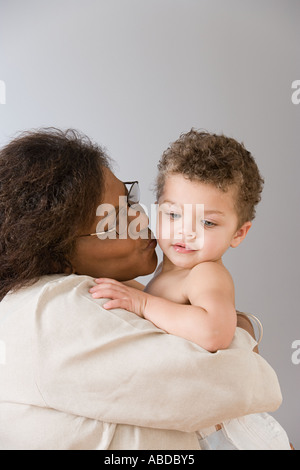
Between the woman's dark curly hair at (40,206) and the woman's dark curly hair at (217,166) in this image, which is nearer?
the woman's dark curly hair at (40,206)

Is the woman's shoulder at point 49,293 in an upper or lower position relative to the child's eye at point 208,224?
lower

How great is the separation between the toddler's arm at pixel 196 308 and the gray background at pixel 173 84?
169 cm

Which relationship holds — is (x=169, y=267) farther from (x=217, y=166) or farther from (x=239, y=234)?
(x=217, y=166)

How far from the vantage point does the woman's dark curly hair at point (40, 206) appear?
5.91ft


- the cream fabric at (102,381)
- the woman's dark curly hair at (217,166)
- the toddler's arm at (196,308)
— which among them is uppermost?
the woman's dark curly hair at (217,166)

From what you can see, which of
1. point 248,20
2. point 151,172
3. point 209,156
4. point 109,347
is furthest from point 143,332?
point 248,20

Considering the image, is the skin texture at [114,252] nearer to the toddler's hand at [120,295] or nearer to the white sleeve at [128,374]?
the toddler's hand at [120,295]

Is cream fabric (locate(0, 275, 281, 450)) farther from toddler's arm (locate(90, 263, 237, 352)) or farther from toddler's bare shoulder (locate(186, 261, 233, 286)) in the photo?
toddler's bare shoulder (locate(186, 261, 233, 286))

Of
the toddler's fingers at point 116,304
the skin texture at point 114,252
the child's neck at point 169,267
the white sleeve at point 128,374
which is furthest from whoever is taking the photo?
the child's neck at point 169,267

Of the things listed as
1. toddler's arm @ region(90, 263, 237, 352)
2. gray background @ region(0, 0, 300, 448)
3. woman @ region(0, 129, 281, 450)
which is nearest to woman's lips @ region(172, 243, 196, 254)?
toddler's arm @ region(90, 263, 237, 352)

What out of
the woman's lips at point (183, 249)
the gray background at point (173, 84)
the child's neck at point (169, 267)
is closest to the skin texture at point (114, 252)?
the child's neck at point (169, 267)

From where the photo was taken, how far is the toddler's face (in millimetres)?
1979

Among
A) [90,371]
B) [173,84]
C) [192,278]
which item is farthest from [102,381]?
[173,84]

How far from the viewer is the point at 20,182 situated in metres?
1.81
